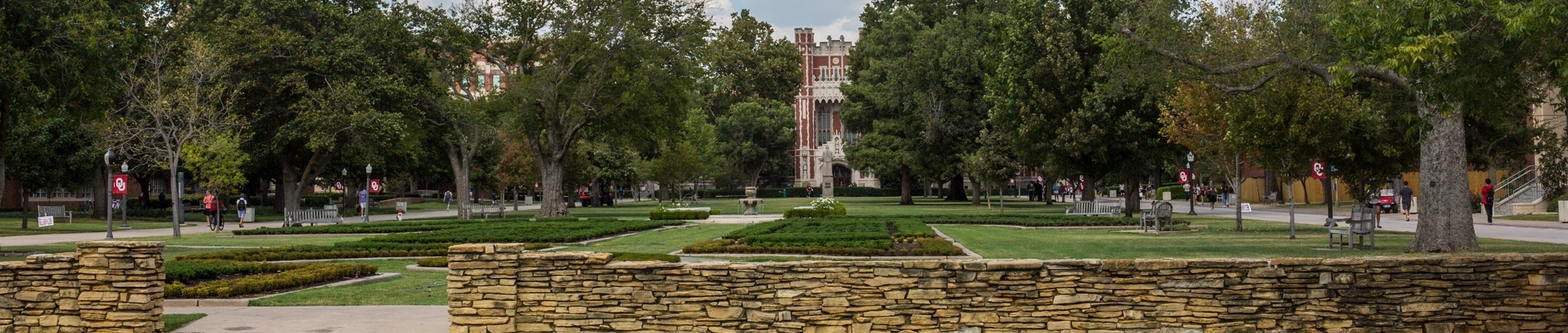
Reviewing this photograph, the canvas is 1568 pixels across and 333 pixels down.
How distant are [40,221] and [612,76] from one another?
702 inches

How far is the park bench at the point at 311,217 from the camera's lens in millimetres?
37594

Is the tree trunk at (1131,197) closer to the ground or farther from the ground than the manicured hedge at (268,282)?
farther from the ground

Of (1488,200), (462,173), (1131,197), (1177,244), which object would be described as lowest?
(1177,244)

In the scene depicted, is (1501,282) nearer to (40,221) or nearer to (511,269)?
(511,269)

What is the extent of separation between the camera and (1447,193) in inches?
760

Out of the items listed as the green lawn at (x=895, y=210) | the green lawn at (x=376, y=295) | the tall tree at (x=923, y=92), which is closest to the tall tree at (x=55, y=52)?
the green lawn at (x=376, y=295)

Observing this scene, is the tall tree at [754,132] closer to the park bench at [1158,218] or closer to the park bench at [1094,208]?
the park bench at [1094,208]

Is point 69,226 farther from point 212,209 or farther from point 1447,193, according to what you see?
point 1447,193

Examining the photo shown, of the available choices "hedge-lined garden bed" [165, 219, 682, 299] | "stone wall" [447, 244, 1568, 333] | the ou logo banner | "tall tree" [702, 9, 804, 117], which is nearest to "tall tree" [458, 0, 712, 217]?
"hedge-lined garden bed" [165, 219, 682, 299]

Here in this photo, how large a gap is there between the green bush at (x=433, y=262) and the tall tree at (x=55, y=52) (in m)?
7.73

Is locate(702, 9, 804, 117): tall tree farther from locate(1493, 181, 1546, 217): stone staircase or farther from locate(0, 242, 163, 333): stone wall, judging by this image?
locate(0, 242, 163, 333): stone wall

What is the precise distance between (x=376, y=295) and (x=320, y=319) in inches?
96.8

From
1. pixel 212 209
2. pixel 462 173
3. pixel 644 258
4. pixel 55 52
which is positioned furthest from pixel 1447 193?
pixel 462 173

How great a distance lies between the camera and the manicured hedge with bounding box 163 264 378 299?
13.8 meters
